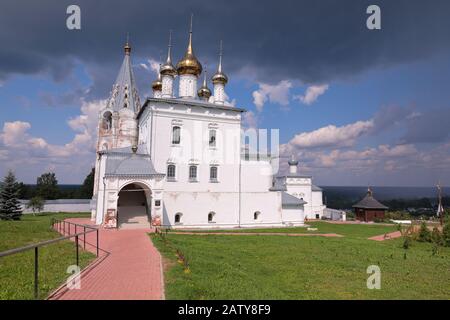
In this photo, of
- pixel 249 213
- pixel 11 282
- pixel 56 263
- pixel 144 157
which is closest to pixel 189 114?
pixel 144 157

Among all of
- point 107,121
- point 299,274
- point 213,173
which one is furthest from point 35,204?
point 299,274

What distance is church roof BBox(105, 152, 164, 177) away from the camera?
18844 mm

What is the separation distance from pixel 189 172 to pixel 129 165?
14.7 ft

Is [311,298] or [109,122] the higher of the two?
[109,122]

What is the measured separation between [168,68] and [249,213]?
13.4m

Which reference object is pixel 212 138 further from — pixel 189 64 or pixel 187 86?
pixel 189 64

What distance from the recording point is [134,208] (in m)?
21.8

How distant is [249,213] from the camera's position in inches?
945

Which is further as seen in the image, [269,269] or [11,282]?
[269,269]

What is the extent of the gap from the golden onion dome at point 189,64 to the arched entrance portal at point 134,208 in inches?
406

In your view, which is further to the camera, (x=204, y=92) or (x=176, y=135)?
(x=204, y=92)

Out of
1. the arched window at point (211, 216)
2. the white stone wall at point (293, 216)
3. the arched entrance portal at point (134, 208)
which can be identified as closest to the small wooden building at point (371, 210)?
the white stone wall at point (293, 216)
